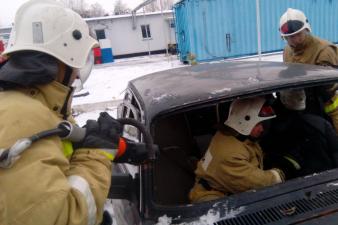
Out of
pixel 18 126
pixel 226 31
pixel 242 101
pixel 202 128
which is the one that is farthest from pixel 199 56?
pixel 18 126

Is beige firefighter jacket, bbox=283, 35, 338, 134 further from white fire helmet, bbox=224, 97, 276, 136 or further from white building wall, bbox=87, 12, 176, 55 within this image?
white building wall, bbox=87, 12, 176, 55

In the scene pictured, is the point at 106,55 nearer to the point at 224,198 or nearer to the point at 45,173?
the point at 224,198

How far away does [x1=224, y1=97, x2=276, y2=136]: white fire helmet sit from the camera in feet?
6.77

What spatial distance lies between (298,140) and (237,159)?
812 mm

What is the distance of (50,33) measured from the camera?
1444mm

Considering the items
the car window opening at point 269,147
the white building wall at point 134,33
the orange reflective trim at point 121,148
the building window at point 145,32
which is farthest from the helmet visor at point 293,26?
the building window at point 145,32

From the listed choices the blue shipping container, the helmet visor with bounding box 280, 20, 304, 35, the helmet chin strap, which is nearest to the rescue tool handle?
the helmet chin strap

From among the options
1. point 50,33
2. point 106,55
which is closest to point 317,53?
point 50,33

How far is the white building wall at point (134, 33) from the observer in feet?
72.5

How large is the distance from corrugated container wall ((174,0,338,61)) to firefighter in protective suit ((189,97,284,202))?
1126cm

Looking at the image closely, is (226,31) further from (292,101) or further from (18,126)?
(18,126)

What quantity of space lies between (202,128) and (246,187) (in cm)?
152

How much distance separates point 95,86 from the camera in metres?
11.4

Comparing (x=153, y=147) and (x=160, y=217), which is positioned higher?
(x=153, y=147)
